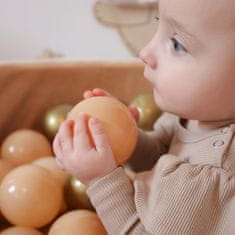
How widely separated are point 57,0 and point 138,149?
3.34 feet

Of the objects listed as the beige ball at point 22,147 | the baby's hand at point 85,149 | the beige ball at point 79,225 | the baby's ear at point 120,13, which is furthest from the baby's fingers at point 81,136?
the baby's ear at point 120,13

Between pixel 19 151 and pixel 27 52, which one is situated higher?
pixel 19 151

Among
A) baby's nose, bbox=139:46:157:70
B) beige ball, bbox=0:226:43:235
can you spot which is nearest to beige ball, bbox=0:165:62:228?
beige ball, bbox=0:226:43:235

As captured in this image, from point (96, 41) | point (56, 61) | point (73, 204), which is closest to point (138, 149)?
point (73, 204)

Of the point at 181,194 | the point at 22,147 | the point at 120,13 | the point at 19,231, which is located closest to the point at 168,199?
the point at 181,194

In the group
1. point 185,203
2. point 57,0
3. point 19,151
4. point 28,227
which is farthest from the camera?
point 57,0

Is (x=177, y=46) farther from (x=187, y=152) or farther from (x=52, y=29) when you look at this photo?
(x=52, y=29)

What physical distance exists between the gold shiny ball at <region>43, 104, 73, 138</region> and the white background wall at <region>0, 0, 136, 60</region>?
76cm

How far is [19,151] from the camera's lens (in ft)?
2.60

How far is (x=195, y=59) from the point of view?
0.53 m

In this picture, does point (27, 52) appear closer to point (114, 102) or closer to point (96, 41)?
point (96, 41)

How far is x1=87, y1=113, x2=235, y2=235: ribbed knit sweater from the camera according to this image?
0.53 m

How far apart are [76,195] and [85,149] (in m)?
0.16

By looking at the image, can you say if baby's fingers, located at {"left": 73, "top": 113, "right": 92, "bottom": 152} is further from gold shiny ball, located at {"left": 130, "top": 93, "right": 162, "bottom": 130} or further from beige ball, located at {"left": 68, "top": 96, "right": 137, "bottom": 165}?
gold shiny ball, located at {"left": 130, "top": 93, "right": 162, "bottom": 130}
